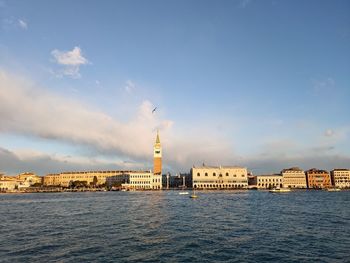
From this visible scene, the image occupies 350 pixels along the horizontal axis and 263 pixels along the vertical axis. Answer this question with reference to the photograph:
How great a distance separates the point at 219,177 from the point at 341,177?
7034cm

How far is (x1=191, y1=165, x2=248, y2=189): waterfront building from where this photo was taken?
579 feet

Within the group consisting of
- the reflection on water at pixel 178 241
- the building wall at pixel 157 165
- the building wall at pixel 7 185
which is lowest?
the reflection on water at pixel 178 241

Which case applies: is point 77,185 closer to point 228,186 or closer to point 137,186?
point 137,186

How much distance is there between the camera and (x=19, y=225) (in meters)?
34.3

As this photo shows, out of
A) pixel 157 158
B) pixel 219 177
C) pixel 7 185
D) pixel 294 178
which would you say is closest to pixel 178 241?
pixel 219 177

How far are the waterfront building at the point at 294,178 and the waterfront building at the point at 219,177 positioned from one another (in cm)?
2338

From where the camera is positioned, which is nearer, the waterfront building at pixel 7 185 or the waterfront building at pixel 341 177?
the waterfront building at pixel 341 177

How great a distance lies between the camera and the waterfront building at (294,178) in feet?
601

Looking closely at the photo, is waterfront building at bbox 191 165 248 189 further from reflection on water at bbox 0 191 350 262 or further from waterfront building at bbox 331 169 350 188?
reflection on water at bbox 0 191 350 262

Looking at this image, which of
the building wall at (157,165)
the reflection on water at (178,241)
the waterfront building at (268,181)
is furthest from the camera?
the building wall at (157,165)

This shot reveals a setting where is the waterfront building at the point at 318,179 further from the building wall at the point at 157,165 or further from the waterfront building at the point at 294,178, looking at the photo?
the building wall at the point at 157,165

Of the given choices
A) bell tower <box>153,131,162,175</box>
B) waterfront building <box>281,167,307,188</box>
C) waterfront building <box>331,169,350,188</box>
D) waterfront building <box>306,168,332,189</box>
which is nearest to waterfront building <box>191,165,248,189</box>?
bell tower <box>153,131,162,175</box>

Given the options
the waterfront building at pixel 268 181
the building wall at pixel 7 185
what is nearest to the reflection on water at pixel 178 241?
the waterfront building at pixel 268 181

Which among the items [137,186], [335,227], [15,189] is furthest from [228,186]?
[335,227]
